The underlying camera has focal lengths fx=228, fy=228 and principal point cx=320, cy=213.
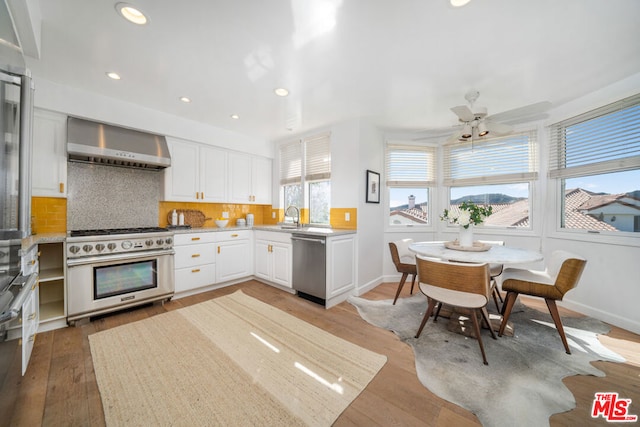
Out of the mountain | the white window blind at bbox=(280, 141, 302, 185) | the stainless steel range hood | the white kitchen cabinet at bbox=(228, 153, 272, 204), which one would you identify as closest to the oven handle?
the stainless steel range hood

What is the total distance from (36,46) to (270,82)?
1792 millimetres

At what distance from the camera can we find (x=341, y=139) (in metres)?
3.55

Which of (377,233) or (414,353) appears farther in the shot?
(377,233)

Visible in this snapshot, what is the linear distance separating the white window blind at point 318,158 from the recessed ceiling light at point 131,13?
2533mm

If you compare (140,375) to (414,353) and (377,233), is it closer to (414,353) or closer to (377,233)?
(414,353)

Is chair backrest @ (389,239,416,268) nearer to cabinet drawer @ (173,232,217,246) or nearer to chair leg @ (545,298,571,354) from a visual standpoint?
chair leg @ (545,298,571,354)

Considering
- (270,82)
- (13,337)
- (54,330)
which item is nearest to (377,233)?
(270,82)

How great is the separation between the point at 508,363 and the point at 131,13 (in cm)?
392

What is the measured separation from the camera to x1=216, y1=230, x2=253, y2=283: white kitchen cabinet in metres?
3.51

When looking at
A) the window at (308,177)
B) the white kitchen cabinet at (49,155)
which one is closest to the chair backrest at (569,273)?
the window at (308,177)

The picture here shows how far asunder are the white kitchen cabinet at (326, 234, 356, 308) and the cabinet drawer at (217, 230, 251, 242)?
1658mm

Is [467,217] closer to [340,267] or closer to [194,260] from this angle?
[340,267]

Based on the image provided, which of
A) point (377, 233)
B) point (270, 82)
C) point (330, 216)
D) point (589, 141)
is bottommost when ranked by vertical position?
point (377, 233)

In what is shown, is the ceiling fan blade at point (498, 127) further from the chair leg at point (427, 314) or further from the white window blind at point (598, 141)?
the chair leg at point (427, 314)
